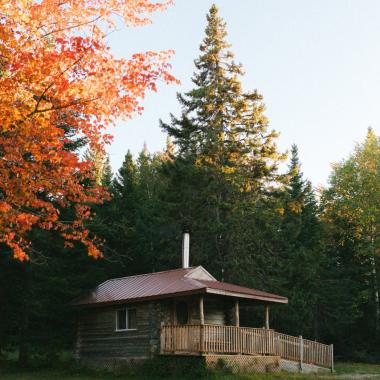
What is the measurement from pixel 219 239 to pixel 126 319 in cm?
950

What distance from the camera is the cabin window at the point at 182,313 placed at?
23.1 m

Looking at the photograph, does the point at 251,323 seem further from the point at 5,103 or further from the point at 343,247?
the point at 5,103

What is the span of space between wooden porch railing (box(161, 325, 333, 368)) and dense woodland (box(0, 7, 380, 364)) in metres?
6.18

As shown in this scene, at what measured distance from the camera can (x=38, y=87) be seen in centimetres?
1199

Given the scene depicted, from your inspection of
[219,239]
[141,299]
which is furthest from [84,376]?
[219,239]

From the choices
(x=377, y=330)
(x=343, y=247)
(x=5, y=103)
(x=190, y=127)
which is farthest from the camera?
(x=343, y=247)

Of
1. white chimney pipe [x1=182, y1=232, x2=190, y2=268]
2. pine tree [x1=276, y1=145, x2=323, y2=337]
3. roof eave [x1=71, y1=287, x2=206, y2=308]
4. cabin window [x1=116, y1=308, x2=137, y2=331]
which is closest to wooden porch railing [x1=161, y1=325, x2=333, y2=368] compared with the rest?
roof eave [x1=71, y1=287, x2=206, y2=308]

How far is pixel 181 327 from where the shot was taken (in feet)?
69.2

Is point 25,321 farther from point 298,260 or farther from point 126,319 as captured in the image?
point 298,260

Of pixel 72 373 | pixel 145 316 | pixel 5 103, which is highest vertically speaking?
pixel 5 103

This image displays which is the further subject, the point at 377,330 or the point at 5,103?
the point at 377,330

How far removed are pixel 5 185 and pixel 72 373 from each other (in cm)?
1325

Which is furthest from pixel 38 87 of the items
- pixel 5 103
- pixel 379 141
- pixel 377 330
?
pixel 379 141

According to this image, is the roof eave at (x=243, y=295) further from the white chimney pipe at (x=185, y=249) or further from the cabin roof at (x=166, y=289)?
the white chimney pipe at (x=185, y=249)
